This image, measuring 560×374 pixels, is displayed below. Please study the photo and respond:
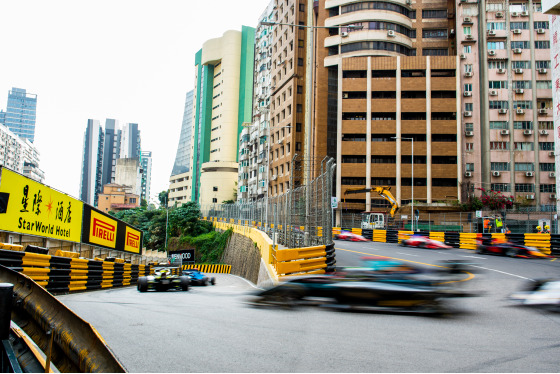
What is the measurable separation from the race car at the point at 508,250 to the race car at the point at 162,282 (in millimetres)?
14629

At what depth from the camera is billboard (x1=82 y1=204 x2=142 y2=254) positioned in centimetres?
2089

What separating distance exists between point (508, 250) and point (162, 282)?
15543 millimetres

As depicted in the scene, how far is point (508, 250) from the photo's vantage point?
2073cm

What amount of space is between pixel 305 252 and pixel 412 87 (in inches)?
2145

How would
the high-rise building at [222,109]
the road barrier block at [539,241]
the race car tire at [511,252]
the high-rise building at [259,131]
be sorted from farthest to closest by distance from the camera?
the high-rise building at [222,109], the high-rise building at [259,131], the road barrier block at [539,241], the race car tire at [511,252]

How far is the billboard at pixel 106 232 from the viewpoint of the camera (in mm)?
20891

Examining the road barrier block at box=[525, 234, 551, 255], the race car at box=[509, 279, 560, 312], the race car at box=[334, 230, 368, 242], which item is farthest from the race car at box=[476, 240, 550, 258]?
the race car at box=[334, 230, 368, 242]

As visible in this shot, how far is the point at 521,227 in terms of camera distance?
3369 centimetres

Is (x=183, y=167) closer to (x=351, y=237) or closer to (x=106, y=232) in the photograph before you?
(x=351, y=237)

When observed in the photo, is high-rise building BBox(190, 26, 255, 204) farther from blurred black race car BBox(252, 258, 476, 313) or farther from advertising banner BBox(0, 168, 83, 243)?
blurred black race car BBox(252, 258, 476, 313)

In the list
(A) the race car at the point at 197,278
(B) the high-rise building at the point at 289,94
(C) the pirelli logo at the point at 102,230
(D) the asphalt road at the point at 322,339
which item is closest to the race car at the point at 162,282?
(A) the race car at the point at 197,278

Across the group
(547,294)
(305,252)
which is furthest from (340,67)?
(547,294)

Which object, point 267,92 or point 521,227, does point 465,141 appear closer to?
point 521,227

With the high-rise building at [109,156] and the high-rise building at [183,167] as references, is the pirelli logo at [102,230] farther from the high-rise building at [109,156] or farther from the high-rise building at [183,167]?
the high-rise building at [109,156]
